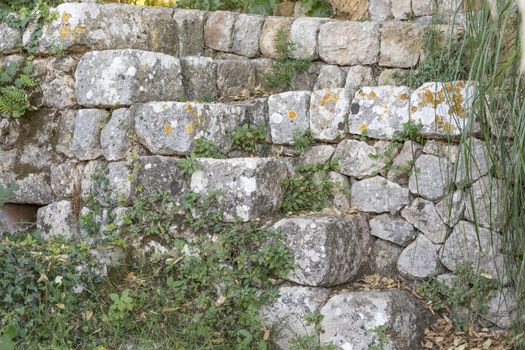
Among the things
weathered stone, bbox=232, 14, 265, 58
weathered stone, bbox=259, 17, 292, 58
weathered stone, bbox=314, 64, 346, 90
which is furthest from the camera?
weathered stone, bbox=232, 14, 265, 58

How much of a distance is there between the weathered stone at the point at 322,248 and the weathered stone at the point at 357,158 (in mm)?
336

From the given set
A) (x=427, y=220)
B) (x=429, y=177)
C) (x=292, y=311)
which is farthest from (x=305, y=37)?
(x=292, y=311)

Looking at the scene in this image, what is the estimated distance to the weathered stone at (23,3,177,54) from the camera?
536 centimetres

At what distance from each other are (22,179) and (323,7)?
7.94 feet

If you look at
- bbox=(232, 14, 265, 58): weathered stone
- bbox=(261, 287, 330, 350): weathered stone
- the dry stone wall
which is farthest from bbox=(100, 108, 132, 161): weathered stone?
bbox=(261, 287, 330, 350): weathered stone

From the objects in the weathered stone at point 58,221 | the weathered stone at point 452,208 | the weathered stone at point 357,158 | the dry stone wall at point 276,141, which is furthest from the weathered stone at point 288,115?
the weathered stone at point 58,221

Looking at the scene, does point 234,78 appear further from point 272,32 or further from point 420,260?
point 420,260

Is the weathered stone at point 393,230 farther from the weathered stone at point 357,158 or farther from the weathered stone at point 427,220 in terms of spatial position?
the weathered stone at point 357,158

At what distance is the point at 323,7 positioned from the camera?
635 cm

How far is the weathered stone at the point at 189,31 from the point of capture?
230 inches

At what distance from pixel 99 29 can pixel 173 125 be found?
900mm

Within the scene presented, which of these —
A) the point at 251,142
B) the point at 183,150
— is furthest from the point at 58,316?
the point at 251,142

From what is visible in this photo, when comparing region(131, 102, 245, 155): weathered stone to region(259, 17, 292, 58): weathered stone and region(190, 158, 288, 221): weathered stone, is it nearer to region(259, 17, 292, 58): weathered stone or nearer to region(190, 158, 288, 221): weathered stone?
region(190, 158, 288, 221): weathered stone

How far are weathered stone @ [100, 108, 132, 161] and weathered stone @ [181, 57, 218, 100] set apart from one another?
532 millimetres
